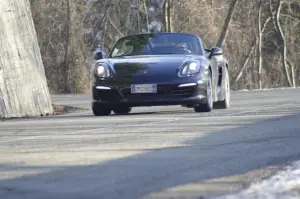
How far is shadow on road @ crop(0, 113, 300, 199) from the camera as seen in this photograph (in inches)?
263

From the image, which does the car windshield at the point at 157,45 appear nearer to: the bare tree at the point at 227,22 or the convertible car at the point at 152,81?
the convertible car at the point at 152,81

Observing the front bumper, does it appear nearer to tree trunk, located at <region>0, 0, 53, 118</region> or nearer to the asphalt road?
the asphalt road

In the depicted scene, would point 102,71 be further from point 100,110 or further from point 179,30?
point 179,30

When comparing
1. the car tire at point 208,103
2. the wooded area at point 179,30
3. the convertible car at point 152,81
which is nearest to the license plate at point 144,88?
the convertible car at point 152,81

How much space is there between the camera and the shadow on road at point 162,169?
6.68m

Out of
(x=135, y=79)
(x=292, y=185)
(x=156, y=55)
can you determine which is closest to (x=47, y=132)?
(x=135, y=79)

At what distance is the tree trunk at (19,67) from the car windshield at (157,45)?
1.65m

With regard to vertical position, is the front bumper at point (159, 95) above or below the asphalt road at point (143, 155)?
below

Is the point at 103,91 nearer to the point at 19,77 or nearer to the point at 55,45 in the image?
the point at 19,77

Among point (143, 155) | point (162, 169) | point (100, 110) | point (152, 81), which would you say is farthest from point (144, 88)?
point (162, 169)

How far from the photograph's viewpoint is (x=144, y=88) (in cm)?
1491

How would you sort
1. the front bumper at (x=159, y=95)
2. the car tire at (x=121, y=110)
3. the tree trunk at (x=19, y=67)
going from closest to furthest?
the front bumper at (x=159, y=95)
the car tire at (x=121, y=110)
the tree trunk at (x=19, y=67)

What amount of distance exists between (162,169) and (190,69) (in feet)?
24.5

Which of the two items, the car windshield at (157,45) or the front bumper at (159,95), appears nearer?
the front bumper at (159,95)
